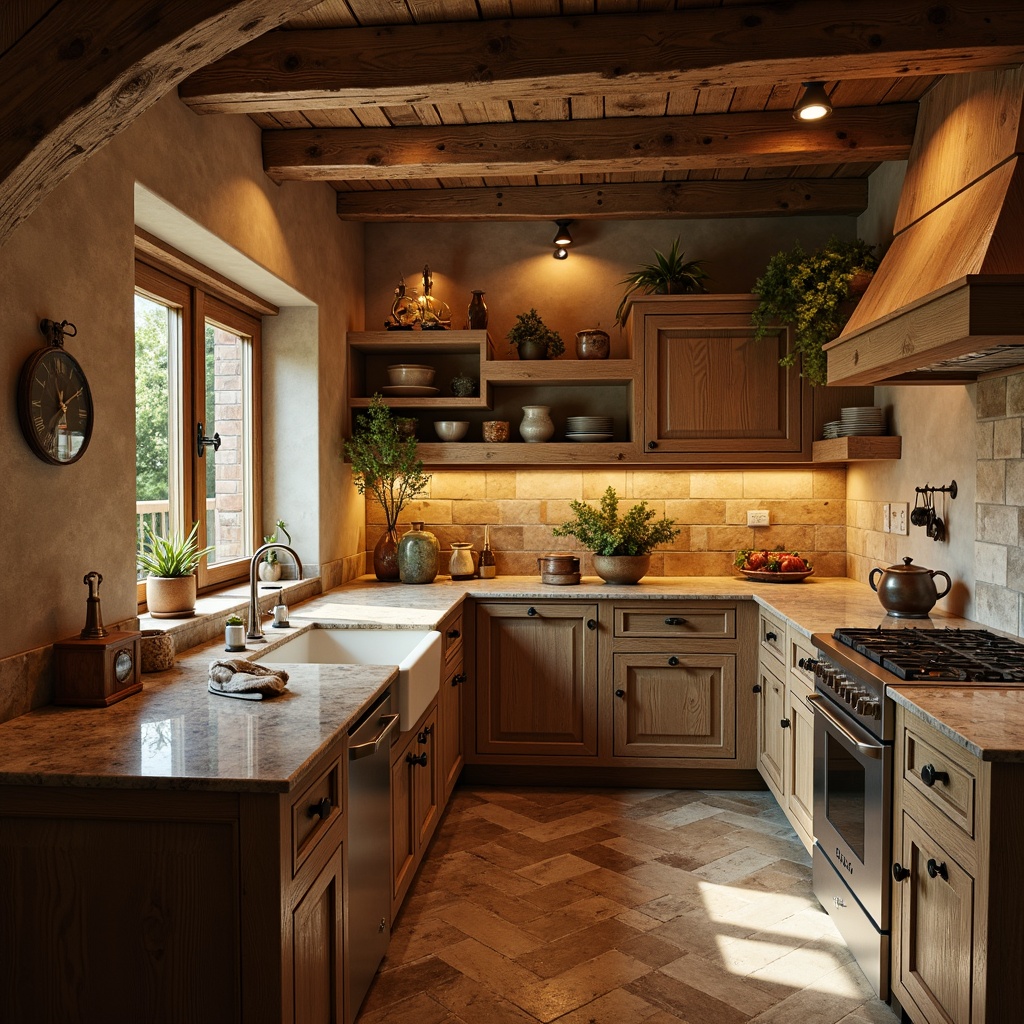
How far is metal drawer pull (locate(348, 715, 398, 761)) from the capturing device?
2.04m

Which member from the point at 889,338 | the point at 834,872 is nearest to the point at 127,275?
the point at 889,338

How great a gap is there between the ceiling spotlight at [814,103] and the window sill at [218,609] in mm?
2510

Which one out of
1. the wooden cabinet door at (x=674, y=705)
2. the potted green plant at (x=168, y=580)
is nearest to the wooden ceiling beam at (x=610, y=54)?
the potted green plant at (x=168, y=580)

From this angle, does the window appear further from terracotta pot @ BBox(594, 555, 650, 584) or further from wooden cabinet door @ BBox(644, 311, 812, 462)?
wooden cabinet door @ BBox(644, 311, 812, 462)

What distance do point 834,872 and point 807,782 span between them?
1.51ft

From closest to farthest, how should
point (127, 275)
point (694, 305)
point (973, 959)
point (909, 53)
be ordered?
point (973, 959), point (127, 275), point (909, 53), point (694, 305)

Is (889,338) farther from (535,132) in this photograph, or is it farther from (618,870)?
(618,870)

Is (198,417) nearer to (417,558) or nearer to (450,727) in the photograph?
(417,558)

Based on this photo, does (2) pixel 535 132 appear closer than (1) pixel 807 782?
No

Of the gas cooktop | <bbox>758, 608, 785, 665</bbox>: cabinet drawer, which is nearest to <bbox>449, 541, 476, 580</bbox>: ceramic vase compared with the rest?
<bbox>758, 608, 785, 665</bbox>: cabinet drawer

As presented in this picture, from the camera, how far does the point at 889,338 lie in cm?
256

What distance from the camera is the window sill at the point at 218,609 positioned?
8.74 ft

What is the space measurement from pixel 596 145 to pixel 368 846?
103 inches

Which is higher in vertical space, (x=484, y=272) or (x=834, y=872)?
(x=484, y=272)
